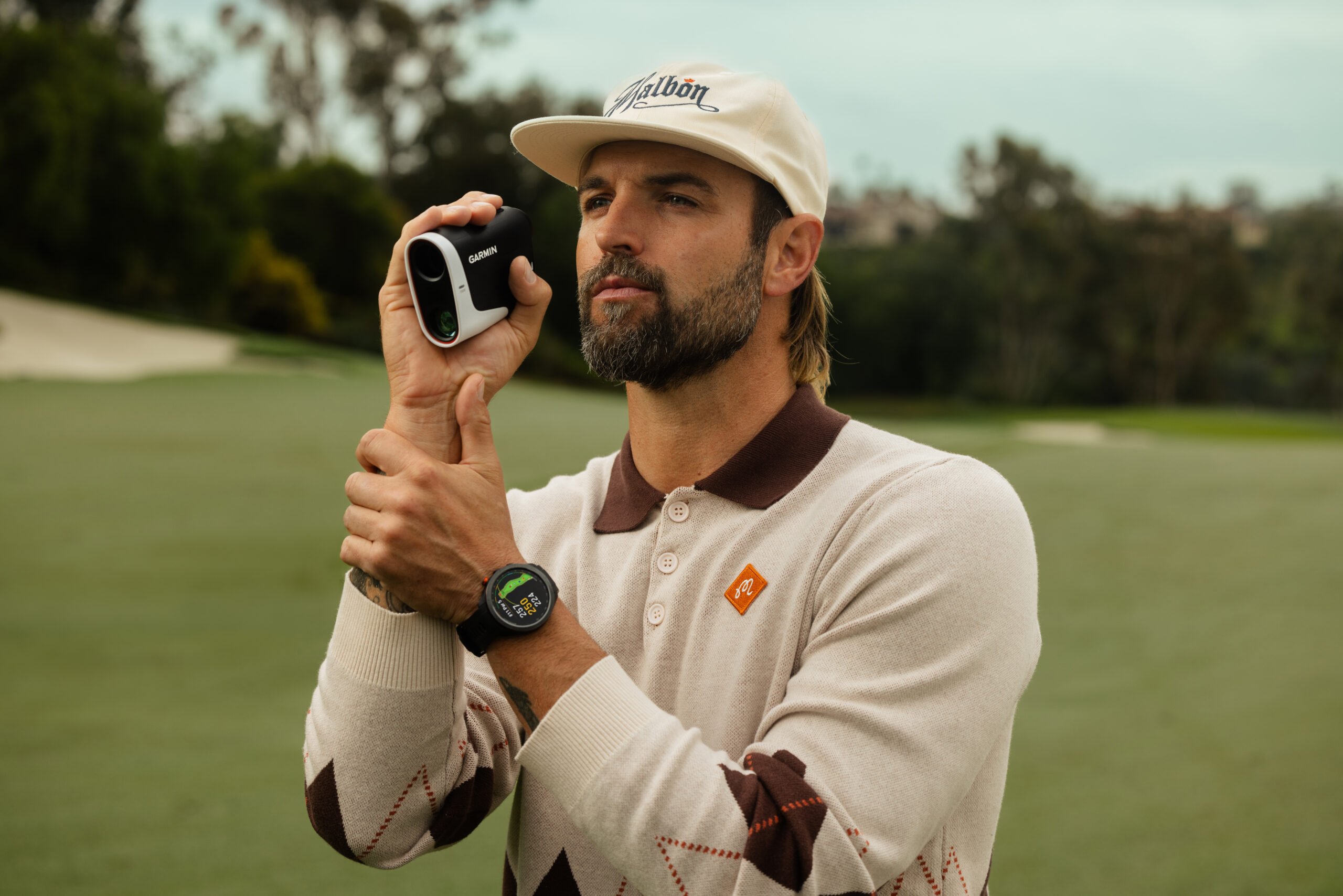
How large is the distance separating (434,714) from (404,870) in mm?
2511

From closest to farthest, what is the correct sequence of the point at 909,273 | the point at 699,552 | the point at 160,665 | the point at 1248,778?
1. the point at 699,552
2. the point at 1248,778
3. the point at 160,665
4. the point at 909,273

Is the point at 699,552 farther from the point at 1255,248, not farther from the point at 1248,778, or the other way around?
the point at 1255,248

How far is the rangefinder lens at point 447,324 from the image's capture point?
1593 mm

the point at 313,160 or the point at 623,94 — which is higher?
the point at 623,94

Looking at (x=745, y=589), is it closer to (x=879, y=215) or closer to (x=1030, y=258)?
(x=1030, y=258)

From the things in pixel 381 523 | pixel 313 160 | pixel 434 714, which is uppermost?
pixel 381 523

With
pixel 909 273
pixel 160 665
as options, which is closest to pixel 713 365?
pixel 160 665

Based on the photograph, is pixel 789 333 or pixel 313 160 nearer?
pixel 789 333

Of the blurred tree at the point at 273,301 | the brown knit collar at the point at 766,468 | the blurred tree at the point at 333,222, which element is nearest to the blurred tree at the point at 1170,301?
the blurred tree at the point at 333,222

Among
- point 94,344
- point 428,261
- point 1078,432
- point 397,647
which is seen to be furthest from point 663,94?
point 1078,432

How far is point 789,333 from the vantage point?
1.96 meters

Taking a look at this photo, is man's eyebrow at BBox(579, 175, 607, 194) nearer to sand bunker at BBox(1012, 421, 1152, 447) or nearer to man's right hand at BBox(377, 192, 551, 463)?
man's right hand at BBox(377, 192, 551, 463)

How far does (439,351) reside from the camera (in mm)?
1604

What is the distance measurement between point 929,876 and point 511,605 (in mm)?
659
